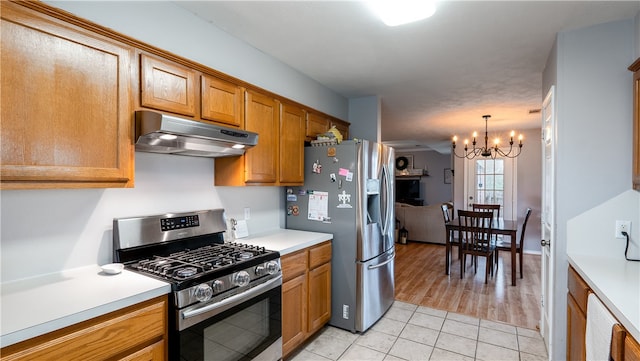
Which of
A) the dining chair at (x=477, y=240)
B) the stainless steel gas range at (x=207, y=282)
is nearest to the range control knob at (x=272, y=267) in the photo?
the stainless steel gas range at (x=207, y=282)

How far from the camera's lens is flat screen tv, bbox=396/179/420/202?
35.7 feet

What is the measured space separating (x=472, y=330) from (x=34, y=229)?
3.24 meters

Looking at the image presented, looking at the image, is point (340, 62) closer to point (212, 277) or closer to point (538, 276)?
point (212, 277)

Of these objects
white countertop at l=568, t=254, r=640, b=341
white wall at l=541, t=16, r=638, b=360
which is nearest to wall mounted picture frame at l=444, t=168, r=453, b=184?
white wall at l=541, t=16, r=638, b=360

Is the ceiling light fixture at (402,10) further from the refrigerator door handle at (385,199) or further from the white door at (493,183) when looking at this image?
the white door at (493,183)

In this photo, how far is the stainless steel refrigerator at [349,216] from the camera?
279cm

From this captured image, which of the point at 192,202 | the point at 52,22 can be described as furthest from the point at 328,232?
the point at 52,22

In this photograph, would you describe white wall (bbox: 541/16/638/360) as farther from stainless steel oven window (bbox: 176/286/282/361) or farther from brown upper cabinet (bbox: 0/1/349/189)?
brown upper cabinet (bbox: 0/1/349/189)

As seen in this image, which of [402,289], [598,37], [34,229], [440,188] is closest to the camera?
[34,229]

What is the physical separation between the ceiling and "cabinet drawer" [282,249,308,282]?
161cm

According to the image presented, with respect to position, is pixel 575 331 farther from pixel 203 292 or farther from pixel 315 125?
pixel 315 125

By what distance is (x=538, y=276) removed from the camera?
4492mm

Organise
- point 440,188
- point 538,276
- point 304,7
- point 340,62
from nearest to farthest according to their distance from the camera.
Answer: point 304,7, point 340,62, point 538,276, point 440,188

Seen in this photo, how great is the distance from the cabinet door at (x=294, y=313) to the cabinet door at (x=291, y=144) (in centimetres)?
84
